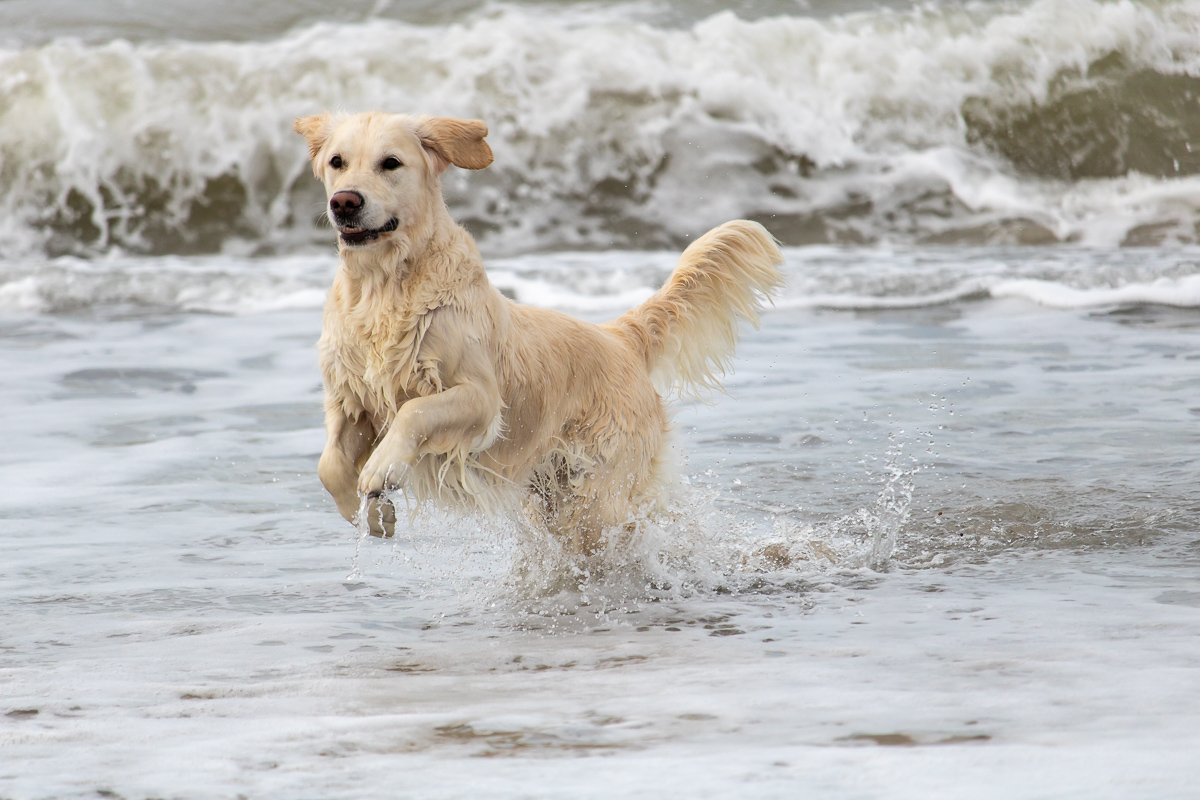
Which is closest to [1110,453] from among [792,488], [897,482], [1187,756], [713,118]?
[897,482]

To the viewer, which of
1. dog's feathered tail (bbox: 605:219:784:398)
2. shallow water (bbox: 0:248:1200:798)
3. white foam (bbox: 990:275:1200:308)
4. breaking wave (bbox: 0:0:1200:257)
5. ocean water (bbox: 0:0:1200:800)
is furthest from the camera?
breaking wave (bbox: 0:0:1200:257)

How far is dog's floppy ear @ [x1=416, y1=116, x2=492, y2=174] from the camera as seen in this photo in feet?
13.4

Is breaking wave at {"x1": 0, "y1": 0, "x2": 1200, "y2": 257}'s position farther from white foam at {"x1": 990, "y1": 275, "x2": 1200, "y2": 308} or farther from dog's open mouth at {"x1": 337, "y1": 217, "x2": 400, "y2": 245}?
dog's open mouth at {"x1": 337, "y1": 217, "x2": 400, "y2": 245}

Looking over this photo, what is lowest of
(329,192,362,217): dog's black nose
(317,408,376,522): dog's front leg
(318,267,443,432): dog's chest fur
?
(317,408,376,522): dog's front leg

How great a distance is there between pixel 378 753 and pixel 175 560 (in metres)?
2.12

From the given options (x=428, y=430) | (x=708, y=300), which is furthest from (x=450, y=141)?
(x=708, y=300)

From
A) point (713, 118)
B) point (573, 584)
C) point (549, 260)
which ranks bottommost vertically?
point (573, 584)

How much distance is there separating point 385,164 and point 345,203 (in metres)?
0.20

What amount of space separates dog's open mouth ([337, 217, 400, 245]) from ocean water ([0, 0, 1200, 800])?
1.07 m

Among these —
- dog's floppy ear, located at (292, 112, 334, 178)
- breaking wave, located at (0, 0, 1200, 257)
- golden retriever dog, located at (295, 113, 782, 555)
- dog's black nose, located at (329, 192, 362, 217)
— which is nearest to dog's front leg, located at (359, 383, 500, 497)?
golden retriever dog, located at (295, 113, 782, 555)

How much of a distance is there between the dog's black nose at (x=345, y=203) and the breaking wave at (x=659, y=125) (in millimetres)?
9713

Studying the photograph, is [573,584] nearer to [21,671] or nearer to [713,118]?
[21,671]

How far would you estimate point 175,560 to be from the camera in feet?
15.1

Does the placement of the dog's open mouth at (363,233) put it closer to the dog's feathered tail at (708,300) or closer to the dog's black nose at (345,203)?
the dog's black nose at (345,203)
